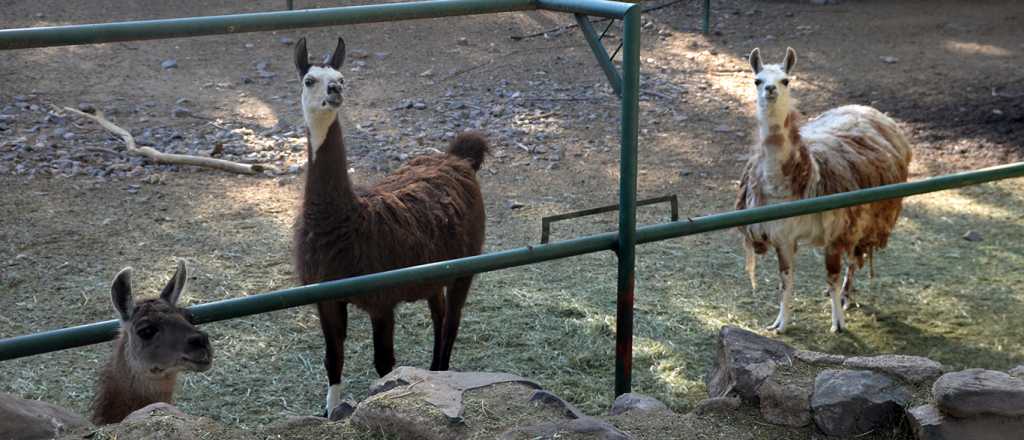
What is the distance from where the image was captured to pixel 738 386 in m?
3.53

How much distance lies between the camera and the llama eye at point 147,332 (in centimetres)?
340

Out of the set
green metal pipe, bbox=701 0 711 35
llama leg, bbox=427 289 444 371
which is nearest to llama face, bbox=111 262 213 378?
llama leg, bbox=427 289 444 371

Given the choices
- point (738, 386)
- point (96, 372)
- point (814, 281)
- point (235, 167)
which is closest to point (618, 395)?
point (738, 386)

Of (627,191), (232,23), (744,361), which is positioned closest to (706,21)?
(744,361)

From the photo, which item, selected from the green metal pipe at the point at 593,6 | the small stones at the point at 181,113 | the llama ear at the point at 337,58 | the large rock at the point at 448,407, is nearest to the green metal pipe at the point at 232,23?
the green metal pipe at the point at 593,6

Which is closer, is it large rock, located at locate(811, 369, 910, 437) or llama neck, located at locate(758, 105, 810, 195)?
large rock, located at locate(811, 369, 910, 437)

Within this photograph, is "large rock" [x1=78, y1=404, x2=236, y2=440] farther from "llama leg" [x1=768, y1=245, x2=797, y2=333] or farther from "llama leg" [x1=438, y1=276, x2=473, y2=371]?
"llama leg" [x1=768, y1=245, x2=797, y2=333]

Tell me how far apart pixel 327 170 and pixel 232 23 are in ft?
5.29

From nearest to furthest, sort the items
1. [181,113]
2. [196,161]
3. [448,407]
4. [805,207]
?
[448,407]
[805,207]
[196,161]
[181,113]

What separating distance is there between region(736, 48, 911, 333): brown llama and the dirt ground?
31 cm

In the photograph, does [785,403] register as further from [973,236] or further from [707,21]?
[707,21]

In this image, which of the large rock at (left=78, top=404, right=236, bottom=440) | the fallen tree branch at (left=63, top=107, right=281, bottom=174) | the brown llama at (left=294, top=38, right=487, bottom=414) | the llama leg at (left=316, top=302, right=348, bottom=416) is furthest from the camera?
the fallen tree branch at (left=63, top=107, right=281, bottom=174)

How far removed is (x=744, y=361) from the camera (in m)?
3.70

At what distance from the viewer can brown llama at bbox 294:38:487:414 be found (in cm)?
439
